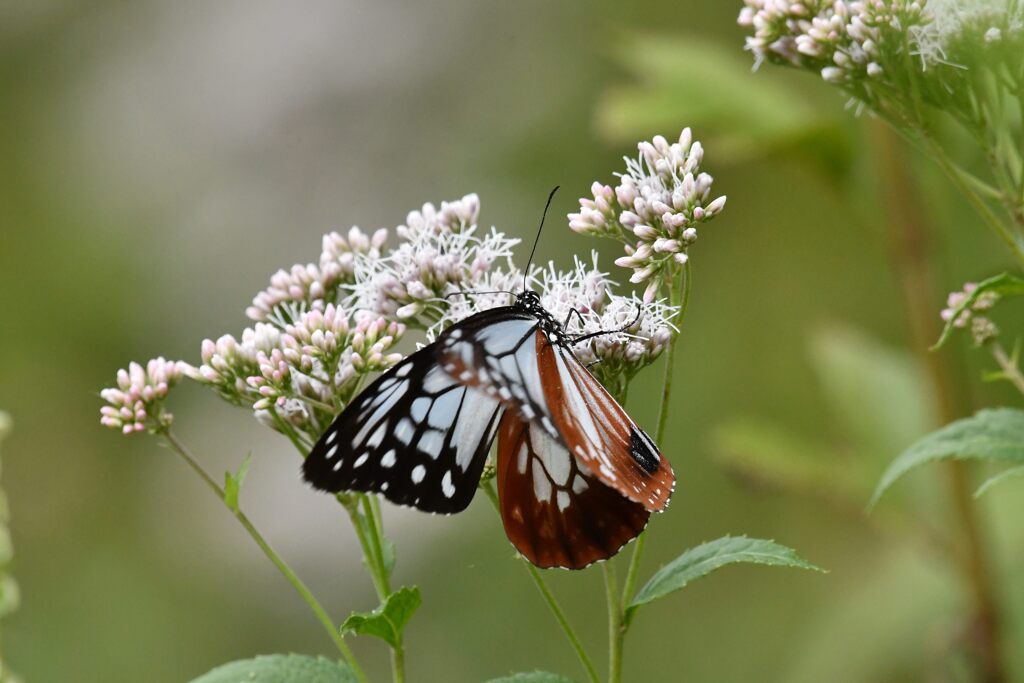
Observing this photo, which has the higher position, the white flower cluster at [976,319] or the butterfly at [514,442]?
the butterfly at [514,442]

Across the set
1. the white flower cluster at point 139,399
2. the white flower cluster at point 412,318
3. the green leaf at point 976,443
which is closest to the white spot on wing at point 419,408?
the white flower cluster at point 412,318

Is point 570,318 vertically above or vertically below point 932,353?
above

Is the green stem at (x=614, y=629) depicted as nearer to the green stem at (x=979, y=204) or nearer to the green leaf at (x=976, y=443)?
the green leaf at (x=976, y=443)

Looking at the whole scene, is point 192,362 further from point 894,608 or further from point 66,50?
point 894,608

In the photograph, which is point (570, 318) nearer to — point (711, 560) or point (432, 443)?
point (432, 443)

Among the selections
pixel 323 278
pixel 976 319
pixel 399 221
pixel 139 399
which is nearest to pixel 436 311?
pixel 323 278

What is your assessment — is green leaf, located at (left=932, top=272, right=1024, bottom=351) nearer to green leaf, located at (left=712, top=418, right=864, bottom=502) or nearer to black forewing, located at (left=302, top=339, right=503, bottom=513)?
black forewing, located at (left=302, top=339, right=503, bottom=513)
